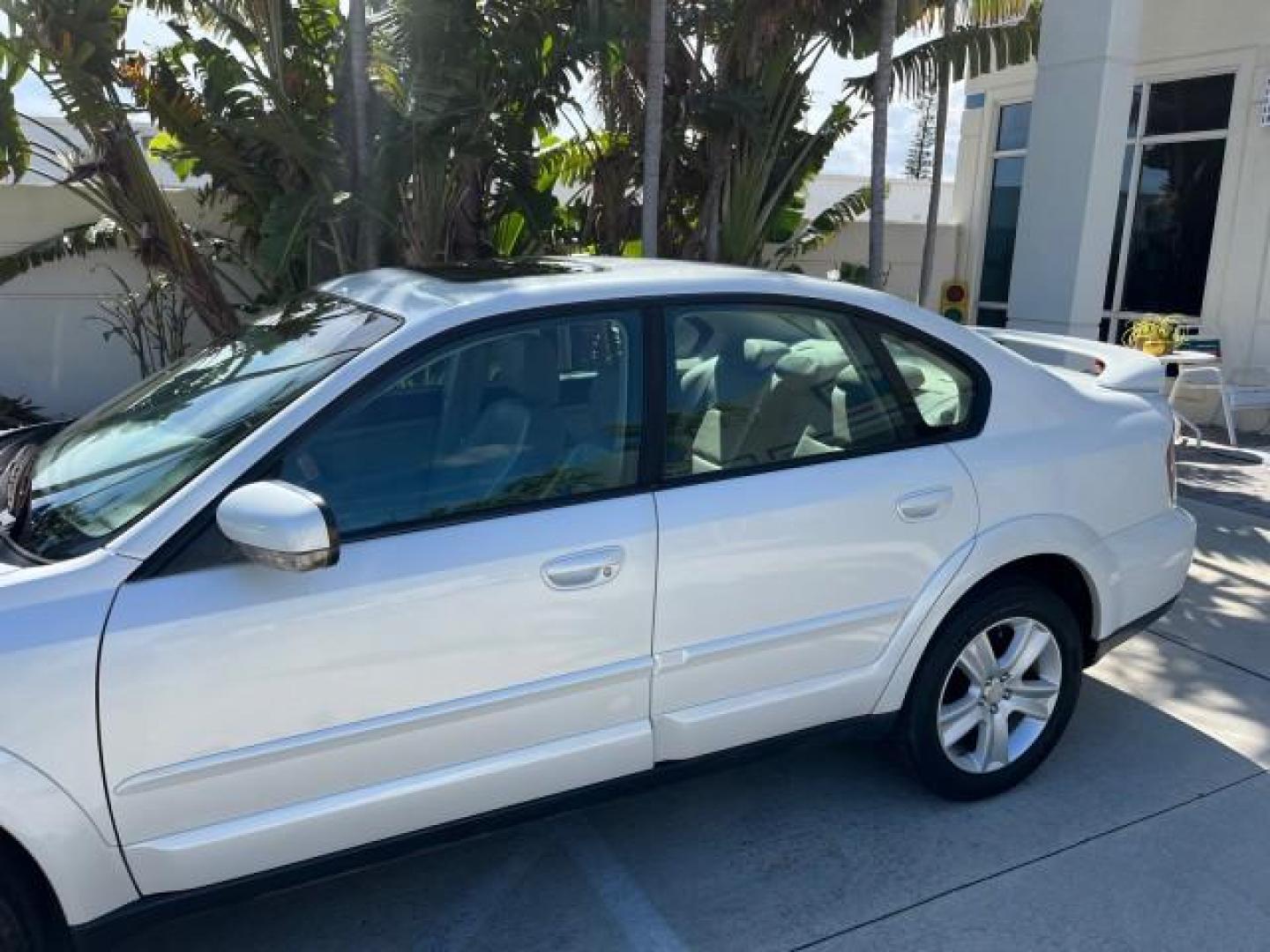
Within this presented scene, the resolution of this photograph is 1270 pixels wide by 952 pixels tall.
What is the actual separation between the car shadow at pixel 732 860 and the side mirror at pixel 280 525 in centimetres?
88

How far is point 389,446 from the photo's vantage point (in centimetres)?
253

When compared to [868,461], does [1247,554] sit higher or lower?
lower

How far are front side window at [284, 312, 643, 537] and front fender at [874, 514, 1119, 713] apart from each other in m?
1.04

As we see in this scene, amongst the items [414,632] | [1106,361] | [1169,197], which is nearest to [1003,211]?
[1169,197]

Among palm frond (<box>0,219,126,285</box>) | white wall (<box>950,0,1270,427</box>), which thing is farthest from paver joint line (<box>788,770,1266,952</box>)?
white wall (<box>950,0,1270,427</box>)

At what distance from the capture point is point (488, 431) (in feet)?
8.80

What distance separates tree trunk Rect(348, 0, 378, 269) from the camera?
671 centimetres

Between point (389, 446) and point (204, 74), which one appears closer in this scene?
point (389, 446)

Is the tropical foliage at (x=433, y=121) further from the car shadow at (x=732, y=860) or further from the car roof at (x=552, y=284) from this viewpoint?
the car shadow at (x=732, y=860)

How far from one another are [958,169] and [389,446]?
11964mm

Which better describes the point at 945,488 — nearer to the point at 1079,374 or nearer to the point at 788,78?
the point at 1079,374

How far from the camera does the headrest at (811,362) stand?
3121 mm

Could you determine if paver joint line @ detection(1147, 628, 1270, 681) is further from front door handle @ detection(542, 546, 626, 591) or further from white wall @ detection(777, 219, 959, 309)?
white wall @ detection(777, 219, 959, 309)

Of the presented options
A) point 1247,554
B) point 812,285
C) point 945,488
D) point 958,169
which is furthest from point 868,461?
point 958,169
